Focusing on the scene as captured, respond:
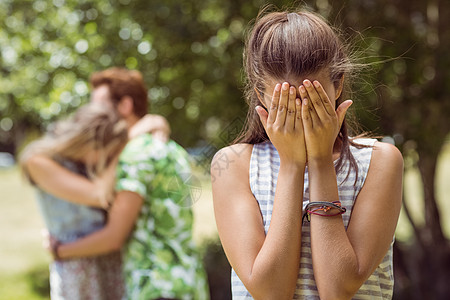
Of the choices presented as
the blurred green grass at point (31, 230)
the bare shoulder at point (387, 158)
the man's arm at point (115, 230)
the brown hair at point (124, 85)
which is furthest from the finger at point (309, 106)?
the brown hair at point (124, 85)

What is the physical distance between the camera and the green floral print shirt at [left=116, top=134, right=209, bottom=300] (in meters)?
2.91

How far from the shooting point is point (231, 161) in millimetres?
1810

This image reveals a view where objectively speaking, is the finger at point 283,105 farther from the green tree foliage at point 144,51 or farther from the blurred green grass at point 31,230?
the green tree foliage at point 144,51

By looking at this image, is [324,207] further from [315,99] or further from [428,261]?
[428,261]

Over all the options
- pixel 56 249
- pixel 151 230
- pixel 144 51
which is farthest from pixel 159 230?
pixel 144 51

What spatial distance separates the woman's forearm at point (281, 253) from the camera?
1584 millimetres

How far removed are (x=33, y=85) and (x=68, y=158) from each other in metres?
2.28

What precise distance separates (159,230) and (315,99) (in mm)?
1628

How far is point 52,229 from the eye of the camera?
3.13 meters

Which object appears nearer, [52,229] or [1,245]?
[52,229]

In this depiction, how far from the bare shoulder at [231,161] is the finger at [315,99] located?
1.07ft

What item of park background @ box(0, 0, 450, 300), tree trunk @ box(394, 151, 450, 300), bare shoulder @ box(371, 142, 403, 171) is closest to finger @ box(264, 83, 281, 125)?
bare shoulder @ box(371, 142, 403, 171)

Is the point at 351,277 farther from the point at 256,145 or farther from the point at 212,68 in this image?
the point at 212,68

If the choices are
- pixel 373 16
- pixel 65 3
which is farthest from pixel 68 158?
pixel 373 16
